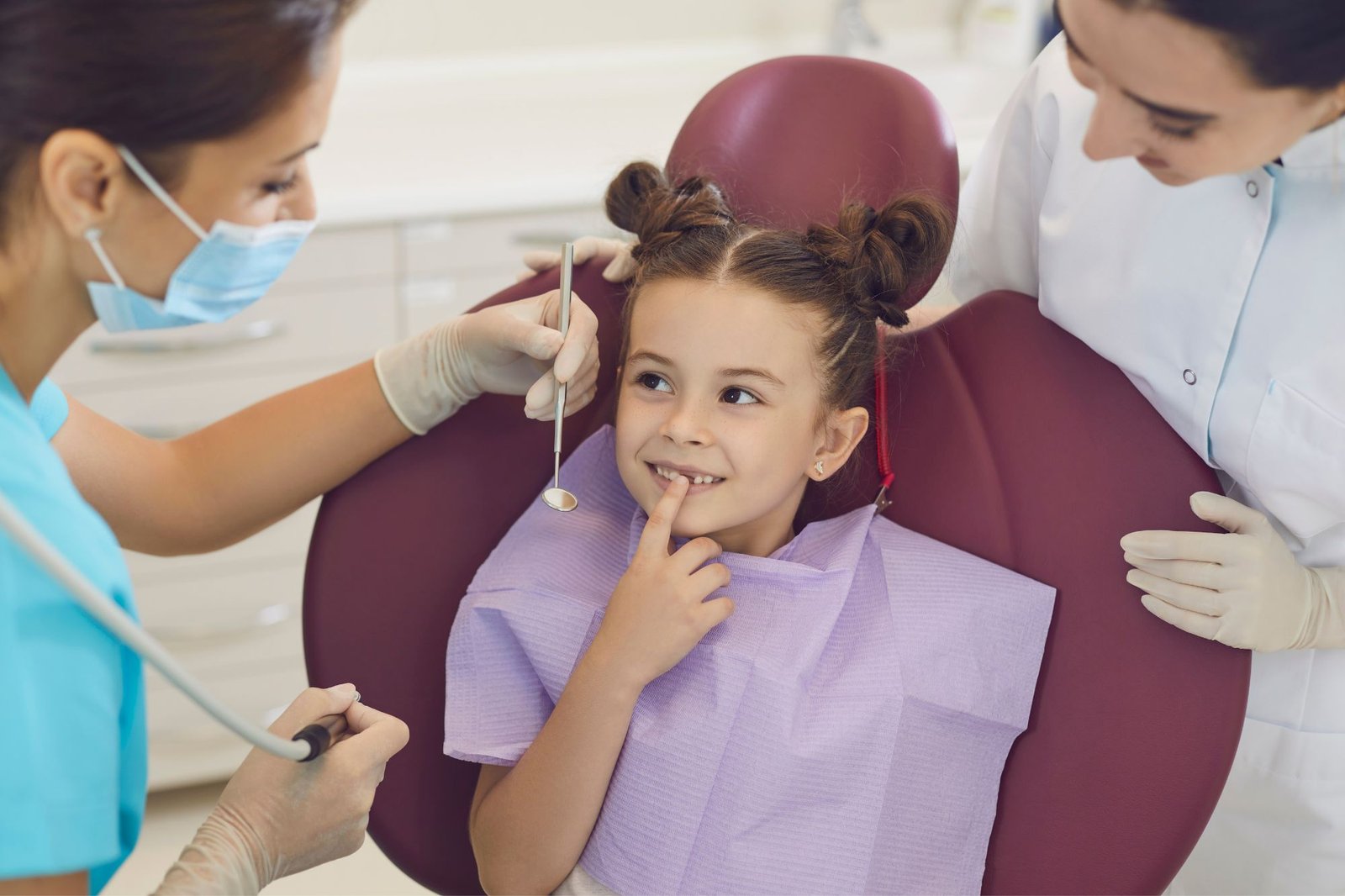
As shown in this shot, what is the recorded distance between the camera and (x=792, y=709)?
116 centimetres

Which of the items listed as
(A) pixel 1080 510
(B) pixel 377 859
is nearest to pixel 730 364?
(A) pixel 1080 510

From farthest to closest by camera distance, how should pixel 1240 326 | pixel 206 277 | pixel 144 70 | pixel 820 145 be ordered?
pixel 820 145
pixel 1240 326
pixel 206 277
pixel 144 70

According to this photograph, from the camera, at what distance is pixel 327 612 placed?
1.23 meters

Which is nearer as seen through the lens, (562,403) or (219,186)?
(219,186)

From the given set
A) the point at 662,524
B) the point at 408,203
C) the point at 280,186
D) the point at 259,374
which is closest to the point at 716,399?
the point at 662,524

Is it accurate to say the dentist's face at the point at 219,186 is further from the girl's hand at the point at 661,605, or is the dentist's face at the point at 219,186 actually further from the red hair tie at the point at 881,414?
the red hair tie at the point at 881,414

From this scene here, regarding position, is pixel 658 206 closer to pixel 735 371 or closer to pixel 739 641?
pixel 735 371

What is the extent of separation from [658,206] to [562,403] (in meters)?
0.23

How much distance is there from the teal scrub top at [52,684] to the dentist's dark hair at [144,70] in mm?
179

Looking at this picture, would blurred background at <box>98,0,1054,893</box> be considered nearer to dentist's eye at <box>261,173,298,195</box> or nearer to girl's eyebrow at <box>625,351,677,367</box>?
girl's eyebrow at <box>625,351,677,367</box>

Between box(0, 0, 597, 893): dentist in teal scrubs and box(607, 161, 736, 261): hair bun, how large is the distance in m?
0.37

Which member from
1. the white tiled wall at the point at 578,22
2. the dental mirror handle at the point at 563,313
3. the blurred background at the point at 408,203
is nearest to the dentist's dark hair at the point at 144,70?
the dental mirror handle at the point at 563,313

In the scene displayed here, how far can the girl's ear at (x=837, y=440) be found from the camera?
1.25 meters

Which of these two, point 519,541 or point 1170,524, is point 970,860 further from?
point 519,541
